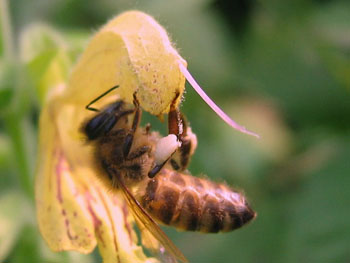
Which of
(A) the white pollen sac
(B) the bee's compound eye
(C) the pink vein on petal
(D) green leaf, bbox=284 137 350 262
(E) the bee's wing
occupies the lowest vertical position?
(D) green leaf, bbox=284 137 350 262

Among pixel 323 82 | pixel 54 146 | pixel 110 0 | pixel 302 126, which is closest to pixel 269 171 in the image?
pixel 302 126

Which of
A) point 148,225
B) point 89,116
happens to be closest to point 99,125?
point 89,116

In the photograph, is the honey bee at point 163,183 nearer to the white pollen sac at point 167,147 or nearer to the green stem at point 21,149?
the white pollen sac at point 167,147

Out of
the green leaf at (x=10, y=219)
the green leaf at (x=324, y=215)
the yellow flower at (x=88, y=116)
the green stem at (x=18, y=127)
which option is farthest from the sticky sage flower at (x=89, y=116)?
the green leaf at (x=324, y=215)

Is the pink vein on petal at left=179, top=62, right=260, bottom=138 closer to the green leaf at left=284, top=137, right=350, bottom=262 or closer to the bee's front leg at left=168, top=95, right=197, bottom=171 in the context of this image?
the bee's front leg at left=168, top=95, right=197, bottom=171

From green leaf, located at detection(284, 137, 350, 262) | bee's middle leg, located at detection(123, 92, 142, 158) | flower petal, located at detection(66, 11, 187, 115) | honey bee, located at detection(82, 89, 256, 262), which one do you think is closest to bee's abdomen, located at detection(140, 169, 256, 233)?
honey bee, located at detection(82, 89, 256, 262)

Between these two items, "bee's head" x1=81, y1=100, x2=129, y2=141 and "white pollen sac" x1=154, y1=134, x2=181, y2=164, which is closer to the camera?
"white pollen sac" x1=154, y1=134, x2=181, y2=164

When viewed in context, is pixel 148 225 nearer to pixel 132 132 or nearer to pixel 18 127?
pixel 132 132
